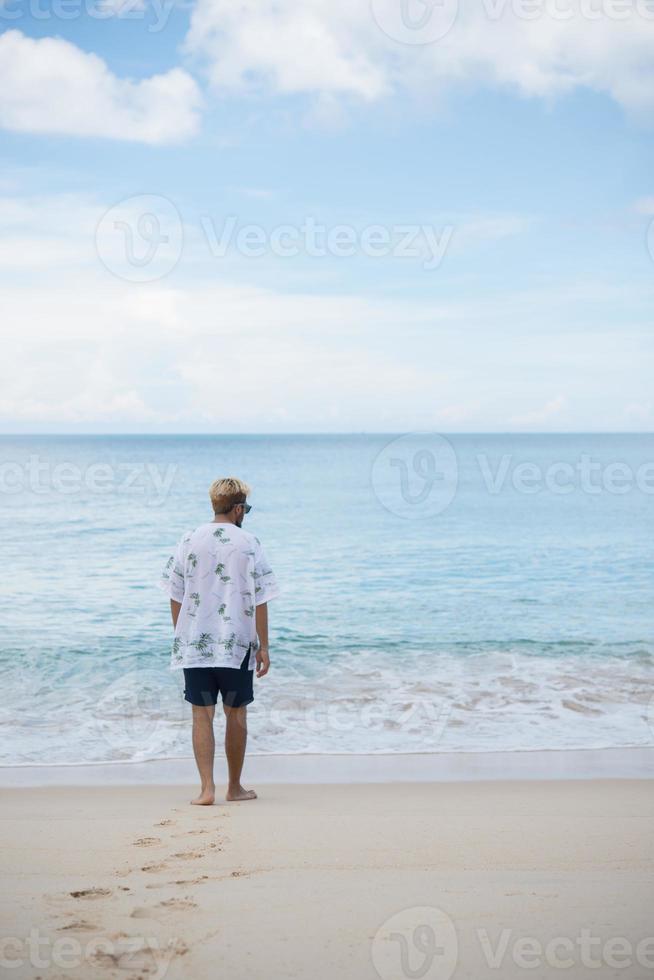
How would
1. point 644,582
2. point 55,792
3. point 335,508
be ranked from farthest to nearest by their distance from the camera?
point 335,508 → point 644,582 → point 55,792

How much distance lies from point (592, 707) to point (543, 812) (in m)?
3.45

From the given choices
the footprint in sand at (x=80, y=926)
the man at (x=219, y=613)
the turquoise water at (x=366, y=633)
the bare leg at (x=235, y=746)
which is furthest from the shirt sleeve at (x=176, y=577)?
the turquoise water at (x=366, y=633)

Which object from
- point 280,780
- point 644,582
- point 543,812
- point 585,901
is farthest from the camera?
point 644,582

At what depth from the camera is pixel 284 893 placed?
3.41 m

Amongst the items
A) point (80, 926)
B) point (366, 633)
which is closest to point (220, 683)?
point (80, 926)

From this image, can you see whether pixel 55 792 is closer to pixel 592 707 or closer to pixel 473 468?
pixel 592 707

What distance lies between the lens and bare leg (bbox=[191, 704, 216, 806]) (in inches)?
190

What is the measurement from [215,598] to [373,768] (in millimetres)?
2124

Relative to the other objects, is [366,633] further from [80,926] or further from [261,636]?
[80,926]

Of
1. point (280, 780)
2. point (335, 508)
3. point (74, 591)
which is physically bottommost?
point (280, 780)

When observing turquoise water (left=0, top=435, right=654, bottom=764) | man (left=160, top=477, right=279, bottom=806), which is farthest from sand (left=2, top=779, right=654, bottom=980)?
turquoise water (left=0, top=435, right=654, bottom=764)

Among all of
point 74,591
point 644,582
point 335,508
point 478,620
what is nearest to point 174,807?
point 478,620

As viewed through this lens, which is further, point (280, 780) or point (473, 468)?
point (473, 468)

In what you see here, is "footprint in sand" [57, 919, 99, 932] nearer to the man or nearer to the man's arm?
the man
